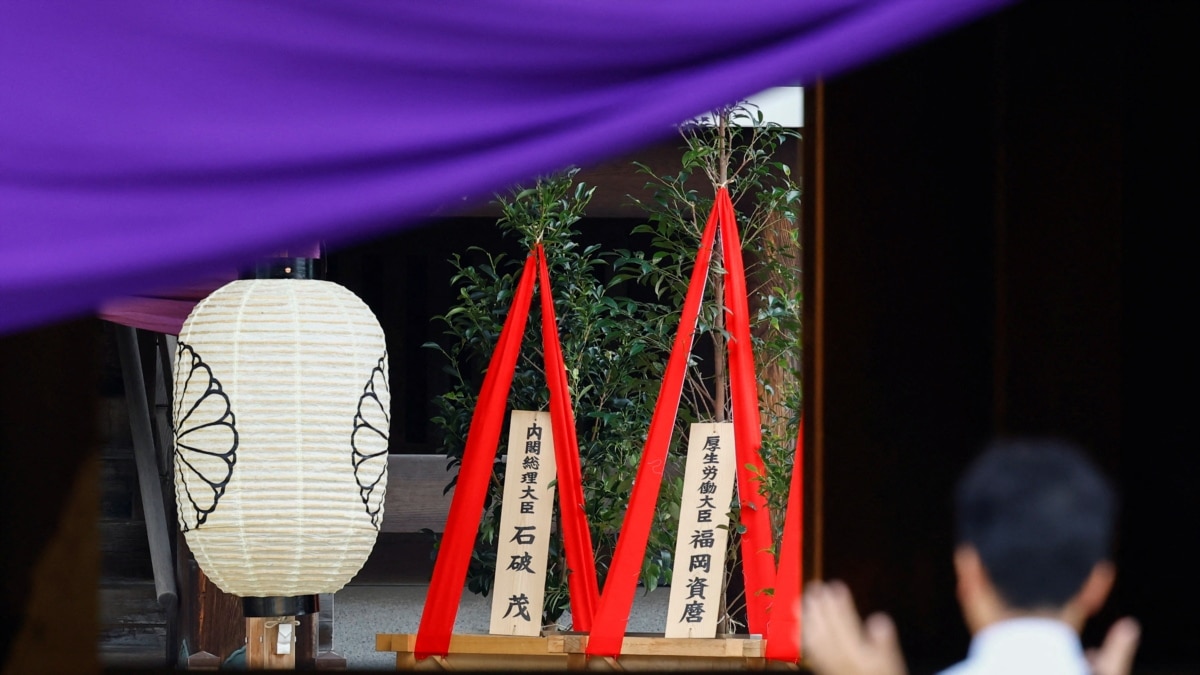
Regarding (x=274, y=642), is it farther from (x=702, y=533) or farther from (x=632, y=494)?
(x=702, y=533)

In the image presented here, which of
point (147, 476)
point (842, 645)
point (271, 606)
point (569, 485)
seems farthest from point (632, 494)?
point (842, 645)

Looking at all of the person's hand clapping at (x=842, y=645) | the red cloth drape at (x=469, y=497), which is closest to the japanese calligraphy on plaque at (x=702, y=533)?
the red cloth drape at (x=469, y=497)

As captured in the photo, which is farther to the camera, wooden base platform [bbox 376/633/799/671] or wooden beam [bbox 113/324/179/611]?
wooden beam [bbox 113/324/179/611]

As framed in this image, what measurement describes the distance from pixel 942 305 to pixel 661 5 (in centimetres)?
68

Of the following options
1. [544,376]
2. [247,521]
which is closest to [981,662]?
[247,521]

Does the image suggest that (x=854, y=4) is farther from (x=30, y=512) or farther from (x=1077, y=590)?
(x=30, y=512)

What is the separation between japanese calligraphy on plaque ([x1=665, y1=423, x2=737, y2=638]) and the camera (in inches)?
210

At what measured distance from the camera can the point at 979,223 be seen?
2.35m

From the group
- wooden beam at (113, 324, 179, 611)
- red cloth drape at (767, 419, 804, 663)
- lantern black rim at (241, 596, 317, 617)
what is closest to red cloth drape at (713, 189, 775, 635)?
red cloth drape at (767, 419, 804, 663)

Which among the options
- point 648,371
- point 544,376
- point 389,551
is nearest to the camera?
point 544,376

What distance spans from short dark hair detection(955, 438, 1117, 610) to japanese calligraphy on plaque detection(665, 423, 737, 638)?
3.86m

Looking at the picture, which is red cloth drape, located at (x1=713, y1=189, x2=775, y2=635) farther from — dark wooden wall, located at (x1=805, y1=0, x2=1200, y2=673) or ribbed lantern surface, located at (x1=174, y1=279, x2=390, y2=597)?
dark wooden wall, located at (x1=805, y1=0, x2=1200, y2=673)

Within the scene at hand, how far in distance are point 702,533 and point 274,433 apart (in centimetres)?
206

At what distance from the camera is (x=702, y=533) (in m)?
5.42
